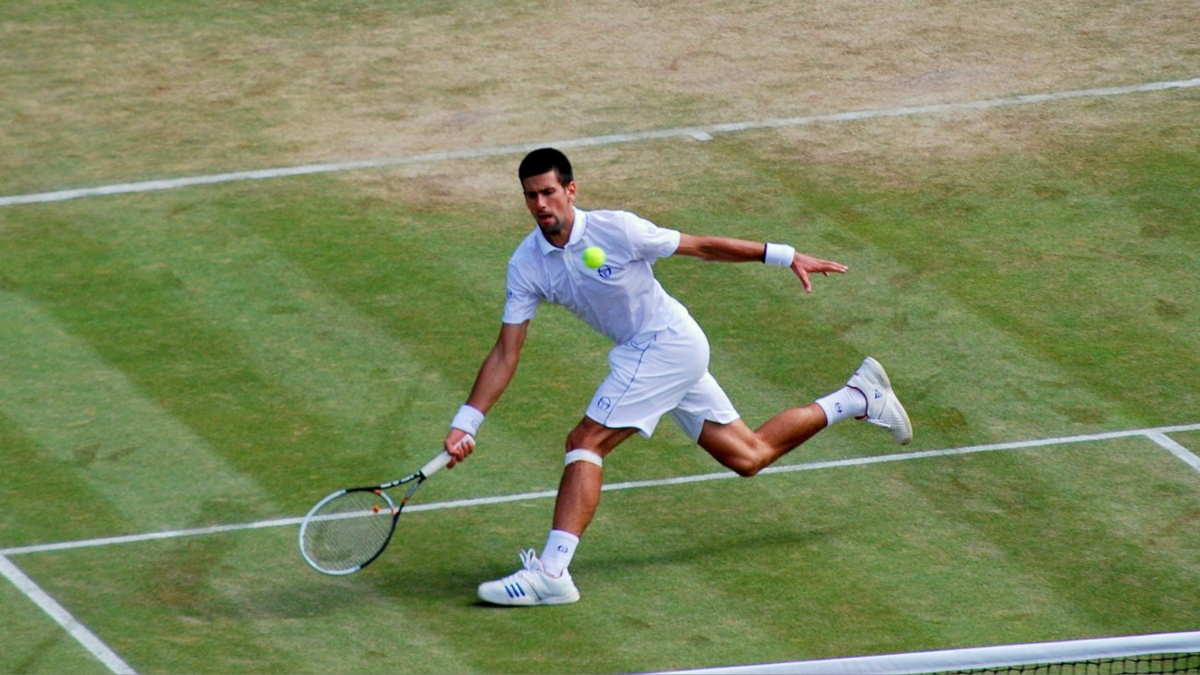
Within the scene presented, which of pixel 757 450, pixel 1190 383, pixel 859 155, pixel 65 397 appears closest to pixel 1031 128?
pixel 859 155

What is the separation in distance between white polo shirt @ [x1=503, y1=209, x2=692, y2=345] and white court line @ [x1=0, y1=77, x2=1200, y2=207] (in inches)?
213

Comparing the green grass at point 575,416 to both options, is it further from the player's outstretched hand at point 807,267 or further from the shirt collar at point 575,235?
the shirt collar at point 575,235

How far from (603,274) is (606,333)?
19.6 inches

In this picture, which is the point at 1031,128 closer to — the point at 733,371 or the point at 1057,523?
the point at 733,371

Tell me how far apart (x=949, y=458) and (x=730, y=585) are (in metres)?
1.86

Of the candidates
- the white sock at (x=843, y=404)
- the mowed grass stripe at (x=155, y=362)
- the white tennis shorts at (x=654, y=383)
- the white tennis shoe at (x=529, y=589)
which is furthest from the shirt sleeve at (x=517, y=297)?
the mowed grass stripe at (x=155, y=362)

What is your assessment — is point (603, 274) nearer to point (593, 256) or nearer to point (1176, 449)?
point (593, 256)

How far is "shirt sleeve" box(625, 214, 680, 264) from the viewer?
352 inches

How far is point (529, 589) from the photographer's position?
29.1 feet

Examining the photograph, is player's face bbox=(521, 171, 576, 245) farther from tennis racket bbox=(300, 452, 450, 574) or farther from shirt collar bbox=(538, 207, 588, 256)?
tennis racket bbox=(300, 452, 450, 574)

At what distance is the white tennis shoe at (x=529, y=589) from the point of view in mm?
8867

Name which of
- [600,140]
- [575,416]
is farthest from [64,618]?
[600,140]

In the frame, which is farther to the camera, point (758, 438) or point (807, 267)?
point (758, 438)

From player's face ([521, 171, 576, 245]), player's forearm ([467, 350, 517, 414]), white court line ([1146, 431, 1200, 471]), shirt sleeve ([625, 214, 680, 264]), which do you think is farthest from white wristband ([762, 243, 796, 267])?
white court line ([1146, 431, 1200, 471])
